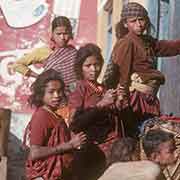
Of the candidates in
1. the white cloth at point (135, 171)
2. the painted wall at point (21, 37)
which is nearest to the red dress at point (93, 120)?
the white cloth at point (135, 171)

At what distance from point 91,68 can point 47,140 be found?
32.9 inches

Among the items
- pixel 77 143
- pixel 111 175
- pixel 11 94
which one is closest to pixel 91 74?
pixel 77 143

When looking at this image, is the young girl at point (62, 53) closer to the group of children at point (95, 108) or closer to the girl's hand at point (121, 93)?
the group of children at point (95, 108)

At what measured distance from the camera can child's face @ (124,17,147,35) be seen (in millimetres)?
6652

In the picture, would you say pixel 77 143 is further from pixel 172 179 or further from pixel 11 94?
pixel 11 94

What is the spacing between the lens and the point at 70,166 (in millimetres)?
5941

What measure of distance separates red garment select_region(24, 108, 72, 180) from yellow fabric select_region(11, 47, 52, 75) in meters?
1.85

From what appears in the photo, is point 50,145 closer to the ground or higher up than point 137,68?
closer to the ground

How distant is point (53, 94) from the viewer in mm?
6078

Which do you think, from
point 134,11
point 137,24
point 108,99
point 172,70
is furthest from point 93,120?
point 172,70

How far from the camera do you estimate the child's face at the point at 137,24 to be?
6.65 meters

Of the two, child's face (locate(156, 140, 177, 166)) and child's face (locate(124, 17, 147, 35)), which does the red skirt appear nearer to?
child's face (locate(124, 17, 147, 35))

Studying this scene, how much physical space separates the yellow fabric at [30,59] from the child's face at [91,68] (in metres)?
1.25

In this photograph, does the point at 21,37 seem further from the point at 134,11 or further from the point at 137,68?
the point at 137,68
